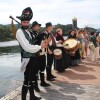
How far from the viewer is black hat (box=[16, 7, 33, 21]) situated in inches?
224

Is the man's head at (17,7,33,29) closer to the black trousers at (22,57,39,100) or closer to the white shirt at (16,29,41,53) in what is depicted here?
the white shirt at (16,29,41,53)

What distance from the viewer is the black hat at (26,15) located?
569cm

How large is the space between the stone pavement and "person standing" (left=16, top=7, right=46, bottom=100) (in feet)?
2.57

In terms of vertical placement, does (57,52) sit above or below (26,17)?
below

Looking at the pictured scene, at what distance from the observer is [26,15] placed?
18.8 feet

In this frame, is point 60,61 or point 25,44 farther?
point 60,61

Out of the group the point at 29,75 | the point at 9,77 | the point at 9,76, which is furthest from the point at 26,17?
the point at 9,76

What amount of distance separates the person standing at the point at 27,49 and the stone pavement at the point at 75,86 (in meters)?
0.78

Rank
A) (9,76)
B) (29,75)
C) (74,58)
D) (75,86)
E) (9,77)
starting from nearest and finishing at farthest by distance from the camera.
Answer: (29,75)
(75,86)
(74,58)
(9,77)
(9,76)

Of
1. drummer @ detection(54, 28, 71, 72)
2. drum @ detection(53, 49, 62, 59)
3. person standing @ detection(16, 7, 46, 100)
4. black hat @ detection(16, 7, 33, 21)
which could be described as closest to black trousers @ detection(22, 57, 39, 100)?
person standing @ detection(16, 7, 46, 100)

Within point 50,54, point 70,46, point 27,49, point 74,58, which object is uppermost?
point 27,49

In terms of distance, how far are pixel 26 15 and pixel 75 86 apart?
2669 millimetres

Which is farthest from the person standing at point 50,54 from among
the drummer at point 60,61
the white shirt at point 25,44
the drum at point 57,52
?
the white shirt at point 25,44

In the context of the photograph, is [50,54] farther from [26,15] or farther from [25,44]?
[25,44]
